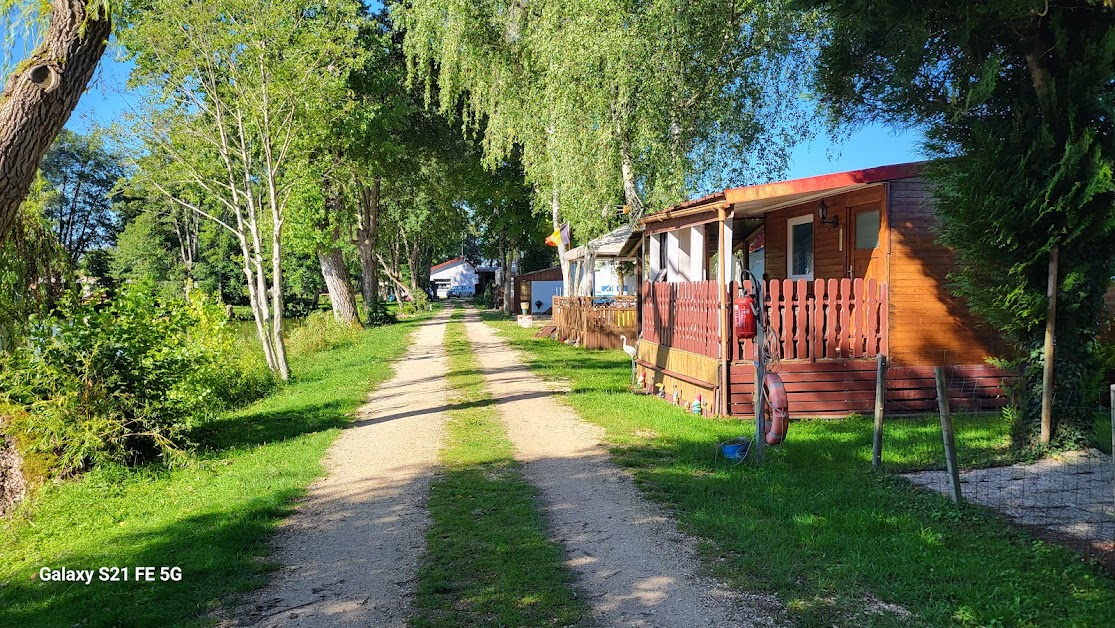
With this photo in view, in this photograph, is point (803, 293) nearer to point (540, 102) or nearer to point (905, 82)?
point (905, 82)

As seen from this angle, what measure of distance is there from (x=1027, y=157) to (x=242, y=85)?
41.6 ft

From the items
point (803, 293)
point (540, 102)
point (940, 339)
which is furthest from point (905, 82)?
point (540, 102)

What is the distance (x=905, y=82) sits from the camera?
314 inches

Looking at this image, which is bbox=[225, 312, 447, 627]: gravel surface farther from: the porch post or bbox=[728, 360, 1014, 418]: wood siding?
bbox=[728, 360, 1014, 418]: wood siding

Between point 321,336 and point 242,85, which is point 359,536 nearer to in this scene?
point 242,85

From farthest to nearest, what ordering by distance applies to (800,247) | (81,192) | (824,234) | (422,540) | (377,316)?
(81,192), (377,316), (800,247), (824,234), (422,540)

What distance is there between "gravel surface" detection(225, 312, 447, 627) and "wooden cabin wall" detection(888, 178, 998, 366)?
6.03m

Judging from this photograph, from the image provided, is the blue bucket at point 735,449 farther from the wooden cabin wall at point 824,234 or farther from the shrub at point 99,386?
the shrub at point 99,386

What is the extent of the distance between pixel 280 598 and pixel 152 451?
4.64 meters

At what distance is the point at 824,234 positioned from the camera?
38.5 feet

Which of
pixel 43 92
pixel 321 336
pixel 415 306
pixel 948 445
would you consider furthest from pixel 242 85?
pixel 415 306

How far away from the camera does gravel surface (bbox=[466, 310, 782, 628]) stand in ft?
13.1

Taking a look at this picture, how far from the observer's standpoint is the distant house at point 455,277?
322 ft

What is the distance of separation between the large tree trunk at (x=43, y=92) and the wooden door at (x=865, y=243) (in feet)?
29.4
